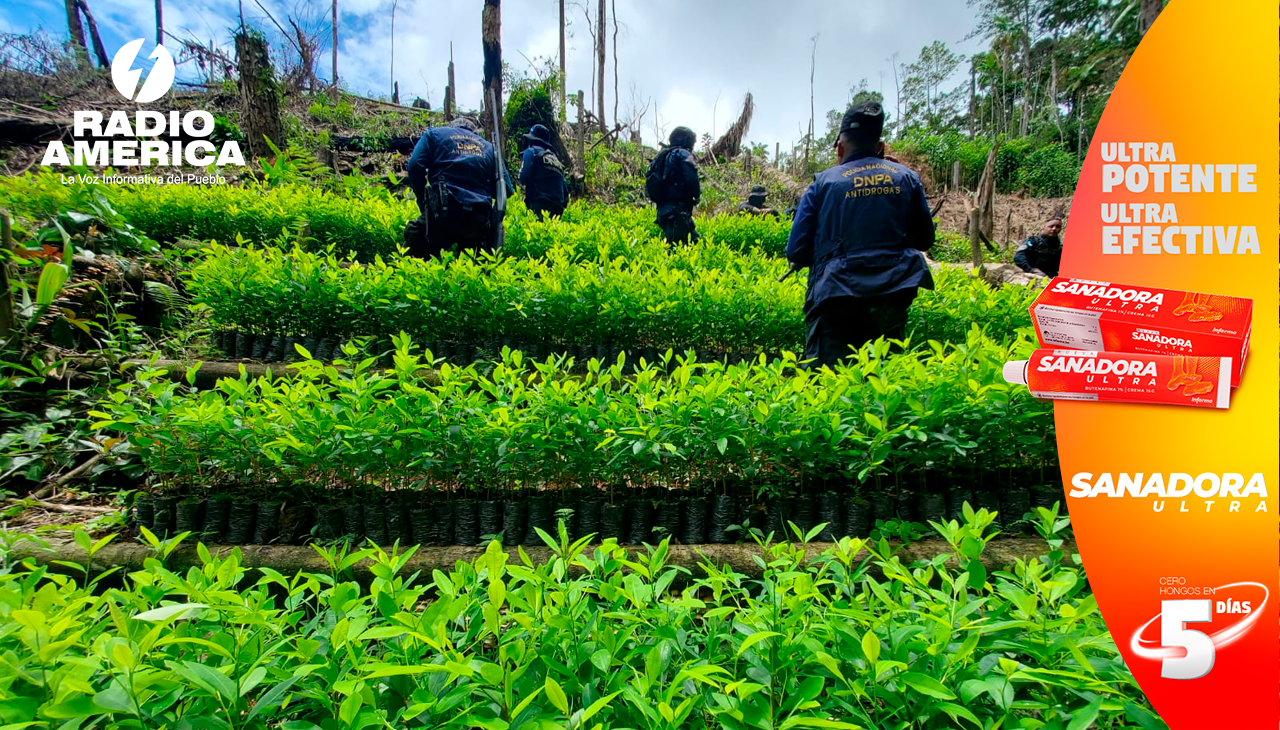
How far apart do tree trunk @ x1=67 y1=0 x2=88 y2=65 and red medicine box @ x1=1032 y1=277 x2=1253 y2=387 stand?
69.2ft

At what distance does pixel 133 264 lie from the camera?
14.8ft

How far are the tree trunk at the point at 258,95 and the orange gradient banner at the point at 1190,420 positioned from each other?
1190 cm

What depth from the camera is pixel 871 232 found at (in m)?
3.63

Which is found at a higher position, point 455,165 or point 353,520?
point 455,165

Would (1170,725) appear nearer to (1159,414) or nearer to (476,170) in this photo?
(1159,414)

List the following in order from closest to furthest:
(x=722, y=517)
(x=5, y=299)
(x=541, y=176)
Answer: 1. (x=722, y=517)
2. (x=5, y=299)
3. (x=541, y=176)

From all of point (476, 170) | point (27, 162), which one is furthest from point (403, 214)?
point (27, 162)

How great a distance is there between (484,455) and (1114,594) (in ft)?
6.82

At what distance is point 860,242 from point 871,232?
0.09 metres

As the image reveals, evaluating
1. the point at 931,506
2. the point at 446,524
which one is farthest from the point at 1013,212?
the point at 446,524

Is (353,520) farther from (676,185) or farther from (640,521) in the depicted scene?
(676,185)

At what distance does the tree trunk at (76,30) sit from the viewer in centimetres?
1462

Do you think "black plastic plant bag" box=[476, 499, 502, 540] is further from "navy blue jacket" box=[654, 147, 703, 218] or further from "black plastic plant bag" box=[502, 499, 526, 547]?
"navy blue jacket" box=[654, 147, 703, 218]

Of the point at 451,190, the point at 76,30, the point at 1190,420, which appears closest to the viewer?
the point at 1190,420
